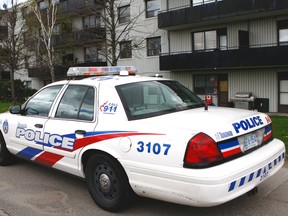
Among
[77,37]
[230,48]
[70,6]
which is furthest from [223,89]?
[70,6]

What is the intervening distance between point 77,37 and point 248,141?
1067 inches

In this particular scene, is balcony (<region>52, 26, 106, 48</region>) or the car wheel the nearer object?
the car wheel

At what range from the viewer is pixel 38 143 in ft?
16.5

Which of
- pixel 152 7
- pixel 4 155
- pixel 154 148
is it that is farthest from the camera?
pixel 152 7

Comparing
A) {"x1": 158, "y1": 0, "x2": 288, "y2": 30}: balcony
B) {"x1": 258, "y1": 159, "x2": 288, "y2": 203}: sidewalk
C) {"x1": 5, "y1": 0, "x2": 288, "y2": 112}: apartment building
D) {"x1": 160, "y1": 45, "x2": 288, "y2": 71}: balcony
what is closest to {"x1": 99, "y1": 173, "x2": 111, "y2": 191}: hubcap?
{"x1": 258, "y1": 159, "x2": 288, "y2": 203}: sidewalk

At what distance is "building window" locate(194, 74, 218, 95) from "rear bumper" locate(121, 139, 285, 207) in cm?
1854

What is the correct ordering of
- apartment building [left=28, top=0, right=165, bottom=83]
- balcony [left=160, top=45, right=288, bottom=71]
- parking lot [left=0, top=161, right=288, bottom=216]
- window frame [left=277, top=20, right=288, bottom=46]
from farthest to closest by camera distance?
apartment building [left=28, top=0, right=165, bottom=83]
window frame [left=277, top=20, right=288, bottom=46]
balcony [left=160, top=45, right=288, bottom=71]
parking lot [left=0, top=161, right=288, bottom=216]

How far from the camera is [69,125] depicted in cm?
452

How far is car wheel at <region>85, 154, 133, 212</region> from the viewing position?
389 centimetres

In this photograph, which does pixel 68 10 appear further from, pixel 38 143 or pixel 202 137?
pixel 202 137

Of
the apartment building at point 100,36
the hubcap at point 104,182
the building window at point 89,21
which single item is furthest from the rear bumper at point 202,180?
the building window at point 89,21

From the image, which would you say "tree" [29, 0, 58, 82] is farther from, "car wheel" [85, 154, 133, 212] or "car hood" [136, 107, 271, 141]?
"car hood" [136, 107, 271, 141]

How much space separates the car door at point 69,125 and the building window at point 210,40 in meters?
17.7

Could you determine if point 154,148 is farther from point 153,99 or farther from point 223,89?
point 223,89
